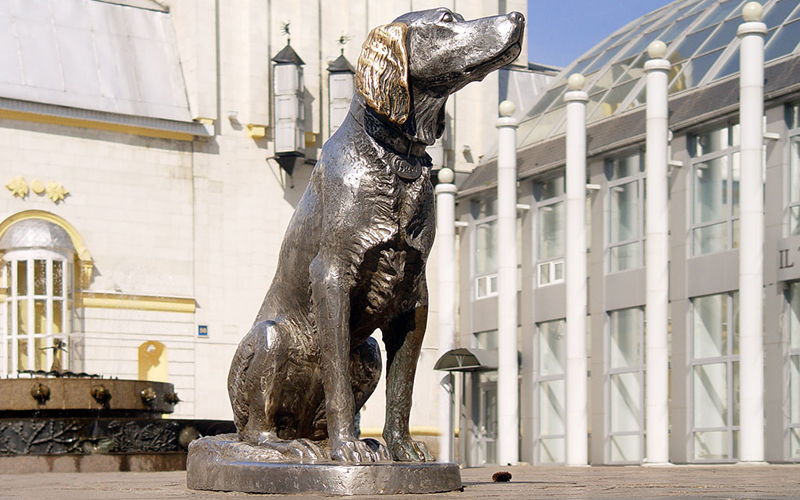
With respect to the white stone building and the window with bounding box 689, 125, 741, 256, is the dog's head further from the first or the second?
the white stone building

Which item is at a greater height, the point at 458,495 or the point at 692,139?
the point at 692,139

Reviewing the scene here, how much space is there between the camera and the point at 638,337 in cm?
2530

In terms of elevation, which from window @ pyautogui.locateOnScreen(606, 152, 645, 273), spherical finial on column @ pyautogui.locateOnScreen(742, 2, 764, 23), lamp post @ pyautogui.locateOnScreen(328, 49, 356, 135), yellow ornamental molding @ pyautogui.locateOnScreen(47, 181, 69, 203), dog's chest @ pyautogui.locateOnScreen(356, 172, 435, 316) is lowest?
dog's chest @ pyautogui.locateOnScreen(356, 172, 435, 316)

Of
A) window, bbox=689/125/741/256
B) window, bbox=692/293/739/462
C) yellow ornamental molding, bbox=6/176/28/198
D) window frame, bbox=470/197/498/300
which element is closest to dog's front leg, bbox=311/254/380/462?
window, bbox=692/293/739/462

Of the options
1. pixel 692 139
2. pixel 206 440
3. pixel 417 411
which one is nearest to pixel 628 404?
pixel 692 139

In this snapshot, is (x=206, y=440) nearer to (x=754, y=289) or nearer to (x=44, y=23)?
(x=754, y=289)

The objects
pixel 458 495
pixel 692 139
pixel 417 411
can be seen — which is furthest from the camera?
pixel 417 411

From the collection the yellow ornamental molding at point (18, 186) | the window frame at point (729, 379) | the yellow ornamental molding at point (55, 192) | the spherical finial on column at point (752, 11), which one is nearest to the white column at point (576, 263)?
the window frame at point (729, 379)

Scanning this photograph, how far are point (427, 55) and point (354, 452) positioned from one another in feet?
5.09

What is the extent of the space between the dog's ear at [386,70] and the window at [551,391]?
22.9 metres

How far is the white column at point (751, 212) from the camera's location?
63.9 feet

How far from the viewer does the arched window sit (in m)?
29.7

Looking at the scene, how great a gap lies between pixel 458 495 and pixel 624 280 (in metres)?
21.3

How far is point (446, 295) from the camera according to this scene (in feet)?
91.5
